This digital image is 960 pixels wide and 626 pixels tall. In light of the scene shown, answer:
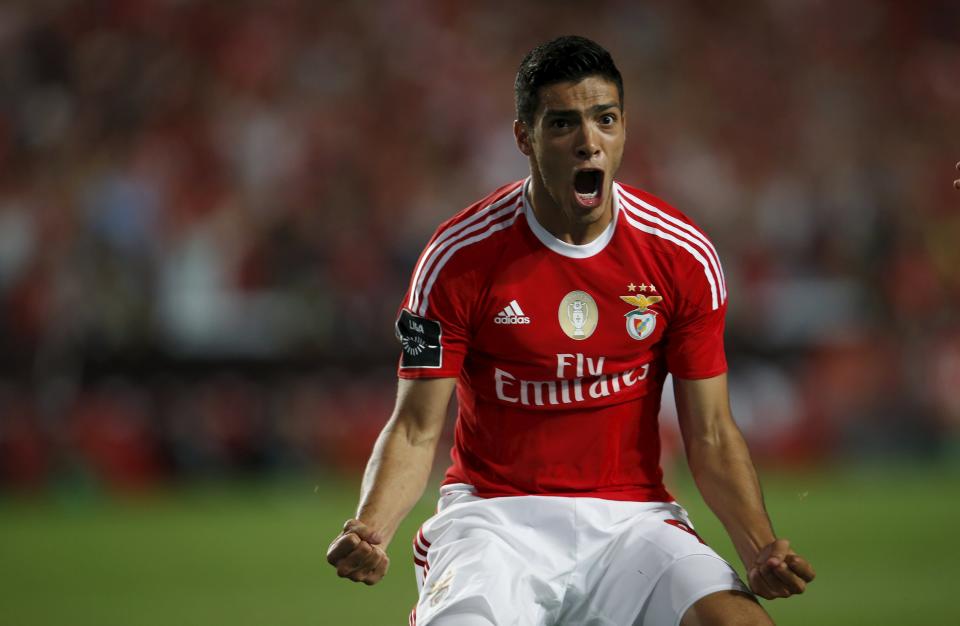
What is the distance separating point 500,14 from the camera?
17484mm

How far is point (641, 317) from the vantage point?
14.5 feet

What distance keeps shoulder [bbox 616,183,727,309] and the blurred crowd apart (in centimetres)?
830

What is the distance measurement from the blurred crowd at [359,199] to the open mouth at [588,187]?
333 inches

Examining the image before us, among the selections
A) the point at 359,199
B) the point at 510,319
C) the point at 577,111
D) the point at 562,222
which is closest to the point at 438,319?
the point at 510,319

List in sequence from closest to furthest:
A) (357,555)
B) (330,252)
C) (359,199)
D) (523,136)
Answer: (357,555) < (523,136) < (330,252) < (359,199)

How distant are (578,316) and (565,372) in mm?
185

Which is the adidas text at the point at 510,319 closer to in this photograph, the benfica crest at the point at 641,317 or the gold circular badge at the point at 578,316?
the gold circular badge at the point at 578,316

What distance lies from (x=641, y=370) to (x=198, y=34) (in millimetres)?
12638

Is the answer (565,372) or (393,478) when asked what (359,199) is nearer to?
(565,372)

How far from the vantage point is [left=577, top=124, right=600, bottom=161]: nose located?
4223 millimetres

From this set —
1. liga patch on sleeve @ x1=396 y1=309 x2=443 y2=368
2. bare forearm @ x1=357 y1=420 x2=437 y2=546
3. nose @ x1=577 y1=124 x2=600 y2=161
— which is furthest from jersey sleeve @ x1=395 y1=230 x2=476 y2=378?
nose @ x1=577 y1=124 x2=600 y2=161

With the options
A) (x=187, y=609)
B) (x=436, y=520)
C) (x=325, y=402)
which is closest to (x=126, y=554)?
(x=187, y=609)

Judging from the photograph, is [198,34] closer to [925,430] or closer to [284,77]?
[284,77]

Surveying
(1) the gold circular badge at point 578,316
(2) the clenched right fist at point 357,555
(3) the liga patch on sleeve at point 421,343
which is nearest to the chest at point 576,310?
(1) the gold circular badge at point 578,316
